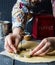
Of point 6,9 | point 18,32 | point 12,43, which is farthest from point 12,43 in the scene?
point 6,9

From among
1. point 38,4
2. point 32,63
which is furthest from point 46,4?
point 32,63

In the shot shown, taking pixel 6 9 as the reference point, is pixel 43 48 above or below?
below

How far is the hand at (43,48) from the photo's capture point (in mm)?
960

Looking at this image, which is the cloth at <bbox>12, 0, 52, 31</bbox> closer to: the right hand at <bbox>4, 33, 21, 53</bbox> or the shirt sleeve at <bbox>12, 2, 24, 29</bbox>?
the shirt sleeve at <bbox>12, 2, 24, 29</bbox>

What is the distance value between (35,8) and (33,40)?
0.25 metres

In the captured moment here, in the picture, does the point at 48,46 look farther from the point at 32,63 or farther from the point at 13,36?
the point at 13,36

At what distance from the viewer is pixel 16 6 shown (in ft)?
4.23

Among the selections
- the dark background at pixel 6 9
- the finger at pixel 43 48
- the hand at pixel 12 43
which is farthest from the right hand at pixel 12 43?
the dark background at pixel 6 9

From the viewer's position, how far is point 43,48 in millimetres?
960

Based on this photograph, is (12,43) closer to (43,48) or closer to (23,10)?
(43,48)

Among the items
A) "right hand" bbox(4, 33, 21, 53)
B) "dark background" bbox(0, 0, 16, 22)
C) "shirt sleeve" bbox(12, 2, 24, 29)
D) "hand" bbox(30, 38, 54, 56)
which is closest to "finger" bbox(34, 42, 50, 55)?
"hand" bbox(30, 38, 54, 56)

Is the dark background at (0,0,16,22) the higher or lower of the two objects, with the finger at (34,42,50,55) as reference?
higher

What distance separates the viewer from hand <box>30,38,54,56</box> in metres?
0.96

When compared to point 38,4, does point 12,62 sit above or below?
below
